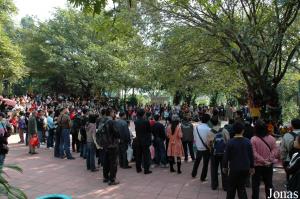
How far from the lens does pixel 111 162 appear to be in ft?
26.9

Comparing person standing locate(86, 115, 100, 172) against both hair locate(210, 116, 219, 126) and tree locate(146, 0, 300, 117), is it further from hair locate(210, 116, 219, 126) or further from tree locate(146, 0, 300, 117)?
tree locate(146, 0, 300, 117)

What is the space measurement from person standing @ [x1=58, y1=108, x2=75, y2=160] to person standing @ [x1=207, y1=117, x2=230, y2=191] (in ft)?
17.1

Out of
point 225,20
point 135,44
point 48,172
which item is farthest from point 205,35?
point 48,172

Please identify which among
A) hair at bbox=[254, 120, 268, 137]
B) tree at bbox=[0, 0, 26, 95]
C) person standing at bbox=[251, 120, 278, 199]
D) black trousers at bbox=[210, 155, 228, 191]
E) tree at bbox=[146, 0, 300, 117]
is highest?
tree at bbox=[0, 0, 26, 95]

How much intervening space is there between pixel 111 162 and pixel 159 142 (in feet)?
7.86

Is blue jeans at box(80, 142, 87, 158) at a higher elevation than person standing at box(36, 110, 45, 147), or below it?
Result: below

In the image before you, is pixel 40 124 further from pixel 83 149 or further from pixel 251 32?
pixel 251 32

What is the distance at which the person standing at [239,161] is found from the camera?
234 inches

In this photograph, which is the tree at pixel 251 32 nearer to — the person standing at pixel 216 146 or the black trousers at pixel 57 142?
the person standing at pixel 216 146

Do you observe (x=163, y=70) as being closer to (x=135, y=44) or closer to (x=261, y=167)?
(x=135, y=44)

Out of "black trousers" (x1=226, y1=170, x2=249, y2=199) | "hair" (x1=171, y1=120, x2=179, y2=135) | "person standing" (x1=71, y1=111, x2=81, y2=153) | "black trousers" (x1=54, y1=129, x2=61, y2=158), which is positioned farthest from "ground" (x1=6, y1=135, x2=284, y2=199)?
"person standing" (x1=71, y1=111, x2=81, y2=153)

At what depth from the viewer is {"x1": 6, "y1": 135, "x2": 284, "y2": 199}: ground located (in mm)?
7562

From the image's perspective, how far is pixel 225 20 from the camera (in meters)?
11.5

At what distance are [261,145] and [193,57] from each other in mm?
6967
